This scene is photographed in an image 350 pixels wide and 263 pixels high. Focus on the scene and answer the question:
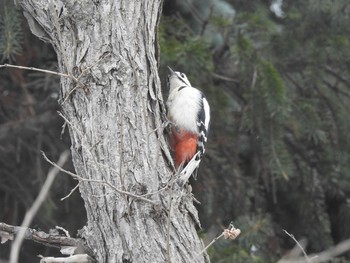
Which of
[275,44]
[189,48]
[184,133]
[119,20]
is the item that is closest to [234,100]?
[275,44]

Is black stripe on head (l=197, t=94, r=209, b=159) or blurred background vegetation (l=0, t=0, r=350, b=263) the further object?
blurred background vegetation (l=0, t=0, r=350, b=263)

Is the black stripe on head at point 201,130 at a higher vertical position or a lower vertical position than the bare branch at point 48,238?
higher

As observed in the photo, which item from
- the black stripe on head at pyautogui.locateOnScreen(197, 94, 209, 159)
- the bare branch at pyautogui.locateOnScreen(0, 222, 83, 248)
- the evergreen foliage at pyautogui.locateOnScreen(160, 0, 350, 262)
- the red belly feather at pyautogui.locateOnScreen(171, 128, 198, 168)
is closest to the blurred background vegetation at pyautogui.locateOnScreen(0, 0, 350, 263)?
the evergreen foliage at pyautogui.locateOnScreen(160, 0, 350, 262)

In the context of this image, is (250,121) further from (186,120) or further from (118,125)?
(118,125)

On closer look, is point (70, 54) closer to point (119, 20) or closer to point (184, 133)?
point (119, 20)

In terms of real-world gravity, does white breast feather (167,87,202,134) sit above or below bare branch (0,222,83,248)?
above

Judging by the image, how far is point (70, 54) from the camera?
3.49 m

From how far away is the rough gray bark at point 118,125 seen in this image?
3.23 meters

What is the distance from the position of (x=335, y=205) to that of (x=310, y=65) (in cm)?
107

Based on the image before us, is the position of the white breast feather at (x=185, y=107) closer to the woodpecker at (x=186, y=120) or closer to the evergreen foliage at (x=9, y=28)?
the woodpecker at (x=186, y=120)

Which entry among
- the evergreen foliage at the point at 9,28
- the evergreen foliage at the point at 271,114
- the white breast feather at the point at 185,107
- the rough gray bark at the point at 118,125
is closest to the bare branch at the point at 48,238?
the rough gray bark at the point at 118,125

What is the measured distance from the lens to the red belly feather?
13.6 feet

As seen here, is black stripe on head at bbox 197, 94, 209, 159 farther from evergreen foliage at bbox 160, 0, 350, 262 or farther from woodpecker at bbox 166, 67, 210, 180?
evergreen foliage at bbox 160, 0, 350, 262

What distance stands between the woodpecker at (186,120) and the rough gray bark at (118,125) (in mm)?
624
